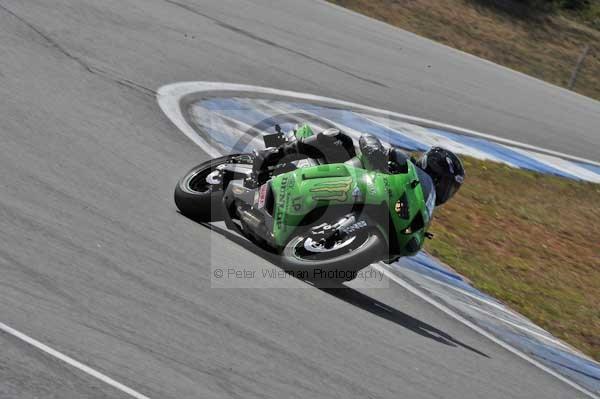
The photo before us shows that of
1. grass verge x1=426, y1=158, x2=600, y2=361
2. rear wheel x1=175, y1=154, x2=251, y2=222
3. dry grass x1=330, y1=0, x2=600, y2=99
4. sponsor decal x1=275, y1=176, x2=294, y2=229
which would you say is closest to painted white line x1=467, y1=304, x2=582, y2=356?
grass verge x1=426, y1=158, x2=600, y2=361

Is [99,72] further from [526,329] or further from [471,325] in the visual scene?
[526,329]

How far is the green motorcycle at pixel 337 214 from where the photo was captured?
24.8 feet

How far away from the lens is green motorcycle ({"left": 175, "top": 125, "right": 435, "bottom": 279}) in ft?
24.8

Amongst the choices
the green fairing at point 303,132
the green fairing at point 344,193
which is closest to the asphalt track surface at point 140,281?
the green fairing at point 344,193

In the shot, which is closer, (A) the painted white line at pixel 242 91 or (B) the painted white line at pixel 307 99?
(B) the painted white line at pixel 307 99

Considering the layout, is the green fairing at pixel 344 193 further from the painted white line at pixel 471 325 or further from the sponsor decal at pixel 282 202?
the painted white line at pixel 471 325

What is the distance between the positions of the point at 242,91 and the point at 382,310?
6.39 meters

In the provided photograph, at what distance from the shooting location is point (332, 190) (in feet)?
25.5

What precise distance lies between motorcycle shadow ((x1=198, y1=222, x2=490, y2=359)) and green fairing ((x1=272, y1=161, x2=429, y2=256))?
17.4 inches

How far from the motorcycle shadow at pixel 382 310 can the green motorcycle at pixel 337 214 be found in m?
0.17

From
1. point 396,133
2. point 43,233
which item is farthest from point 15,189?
point 396,133

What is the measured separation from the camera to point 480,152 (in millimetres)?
15680

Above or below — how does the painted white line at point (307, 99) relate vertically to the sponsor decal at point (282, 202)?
→ below

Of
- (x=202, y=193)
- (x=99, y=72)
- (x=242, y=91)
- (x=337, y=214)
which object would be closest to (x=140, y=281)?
(x=337, y=214)
